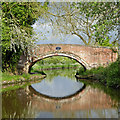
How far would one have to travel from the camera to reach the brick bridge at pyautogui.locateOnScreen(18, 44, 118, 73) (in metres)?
15.0

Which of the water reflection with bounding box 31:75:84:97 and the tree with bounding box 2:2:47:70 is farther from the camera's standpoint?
the tree with bounding box 2:2:47:70

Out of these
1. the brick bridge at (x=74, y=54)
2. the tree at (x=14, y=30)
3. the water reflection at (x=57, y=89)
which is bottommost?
the water reflection at (x=57, y=89)

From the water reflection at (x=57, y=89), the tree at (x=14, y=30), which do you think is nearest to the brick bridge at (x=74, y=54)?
the tree at (x=14, y=30)

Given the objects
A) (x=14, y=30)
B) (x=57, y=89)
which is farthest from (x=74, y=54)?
(x=14, y=30)

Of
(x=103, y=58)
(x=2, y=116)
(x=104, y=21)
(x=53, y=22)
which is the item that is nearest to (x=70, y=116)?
(x=2, y=116)

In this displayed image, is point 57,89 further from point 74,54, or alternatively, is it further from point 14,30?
point 74,54

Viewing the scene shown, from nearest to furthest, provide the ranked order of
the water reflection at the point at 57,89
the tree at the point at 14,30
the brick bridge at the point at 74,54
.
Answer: the water reflection at the point at 57,89 < the tree at the point at 14,30 < the brick bridge at the point at 74,54

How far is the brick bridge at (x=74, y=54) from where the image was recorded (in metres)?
15.0

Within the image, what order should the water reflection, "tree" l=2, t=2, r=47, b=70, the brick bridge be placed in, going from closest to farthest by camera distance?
the water reflection → "tree" l=2, t=2, r=47, b=70 → the brick bridge

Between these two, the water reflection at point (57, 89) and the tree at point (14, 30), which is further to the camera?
the tree at point (14, 30)

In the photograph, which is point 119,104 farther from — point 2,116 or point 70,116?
point 2,116

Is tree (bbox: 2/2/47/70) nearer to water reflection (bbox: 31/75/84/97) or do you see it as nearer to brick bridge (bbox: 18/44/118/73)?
brick bridge (bbox: 18/44/118/73)

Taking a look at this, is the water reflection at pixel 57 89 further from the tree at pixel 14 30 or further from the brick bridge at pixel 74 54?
the brick bridge at pixel 74 54

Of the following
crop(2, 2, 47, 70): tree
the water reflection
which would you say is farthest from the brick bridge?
the water reflection
